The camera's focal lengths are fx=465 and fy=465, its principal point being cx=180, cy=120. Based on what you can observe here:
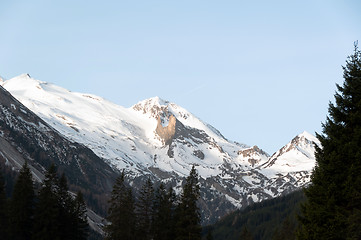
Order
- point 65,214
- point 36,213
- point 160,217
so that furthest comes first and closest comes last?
1. point 65,214
2. point 160,217
3. point 36,213

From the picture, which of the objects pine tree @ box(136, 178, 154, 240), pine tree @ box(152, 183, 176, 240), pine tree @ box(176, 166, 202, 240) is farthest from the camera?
pine tree @ box(136, 178, 154, 240)

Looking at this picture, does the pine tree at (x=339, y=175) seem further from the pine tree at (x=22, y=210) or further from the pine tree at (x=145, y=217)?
the pine tree at (x=22, y=210)

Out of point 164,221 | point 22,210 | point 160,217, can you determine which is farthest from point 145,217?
point 22,210

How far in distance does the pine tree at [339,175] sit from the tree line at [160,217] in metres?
24.9

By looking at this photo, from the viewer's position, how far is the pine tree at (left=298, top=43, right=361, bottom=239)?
2748cm

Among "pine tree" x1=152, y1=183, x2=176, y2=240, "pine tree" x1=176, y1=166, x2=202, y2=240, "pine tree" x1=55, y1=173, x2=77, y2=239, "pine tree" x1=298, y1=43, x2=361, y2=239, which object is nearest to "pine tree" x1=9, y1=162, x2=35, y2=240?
"pine tree" x1=55, y1=173, x2=77, y2=239

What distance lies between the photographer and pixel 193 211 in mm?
54156

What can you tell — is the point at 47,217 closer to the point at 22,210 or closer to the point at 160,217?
the point at 22,210

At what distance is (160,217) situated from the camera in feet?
206

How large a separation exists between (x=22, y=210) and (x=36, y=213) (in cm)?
197

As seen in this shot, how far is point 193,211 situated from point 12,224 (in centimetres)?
2495

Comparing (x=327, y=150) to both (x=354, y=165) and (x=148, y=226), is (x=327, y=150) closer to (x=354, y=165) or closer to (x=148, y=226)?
(x=354, y=165)

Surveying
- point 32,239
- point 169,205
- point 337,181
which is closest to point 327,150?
point 337,181

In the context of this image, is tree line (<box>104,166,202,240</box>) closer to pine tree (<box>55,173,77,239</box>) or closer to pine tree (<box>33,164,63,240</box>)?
pine tree (<box>55,173,77,239</box>)
